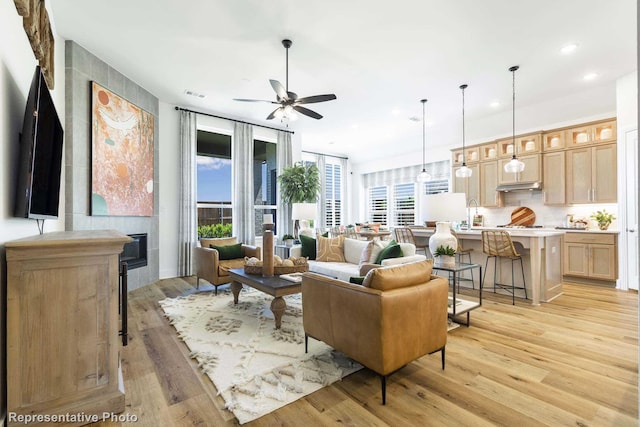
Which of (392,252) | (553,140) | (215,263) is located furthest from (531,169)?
(215,263)

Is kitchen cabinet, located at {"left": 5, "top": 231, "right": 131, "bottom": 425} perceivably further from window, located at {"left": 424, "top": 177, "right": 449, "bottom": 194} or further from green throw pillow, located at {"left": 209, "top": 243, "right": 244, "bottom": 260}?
window, located at {"left": 424, "top": 177, "right": 449, "bottom": 194}

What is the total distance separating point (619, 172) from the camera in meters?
4.70

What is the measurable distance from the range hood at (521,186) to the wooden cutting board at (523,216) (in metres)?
0.49

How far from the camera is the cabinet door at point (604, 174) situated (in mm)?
5090

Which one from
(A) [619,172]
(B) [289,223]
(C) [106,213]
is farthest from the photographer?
(B) [289,223]

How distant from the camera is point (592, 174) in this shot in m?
5.30

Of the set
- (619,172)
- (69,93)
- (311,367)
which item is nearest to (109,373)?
(311,367)

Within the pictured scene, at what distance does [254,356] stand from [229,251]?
2.42 metres

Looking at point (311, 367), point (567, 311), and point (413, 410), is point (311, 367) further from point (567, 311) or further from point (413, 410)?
point (567, 311)

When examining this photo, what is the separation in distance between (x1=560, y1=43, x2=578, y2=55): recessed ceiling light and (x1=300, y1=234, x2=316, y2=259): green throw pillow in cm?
415

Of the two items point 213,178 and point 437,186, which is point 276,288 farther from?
point 437,186

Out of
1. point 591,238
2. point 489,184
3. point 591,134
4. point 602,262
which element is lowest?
point 602,262

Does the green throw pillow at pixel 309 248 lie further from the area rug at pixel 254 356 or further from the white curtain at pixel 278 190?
the white curtain at pixel 278 190

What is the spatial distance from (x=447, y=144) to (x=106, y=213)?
7.19 meters
